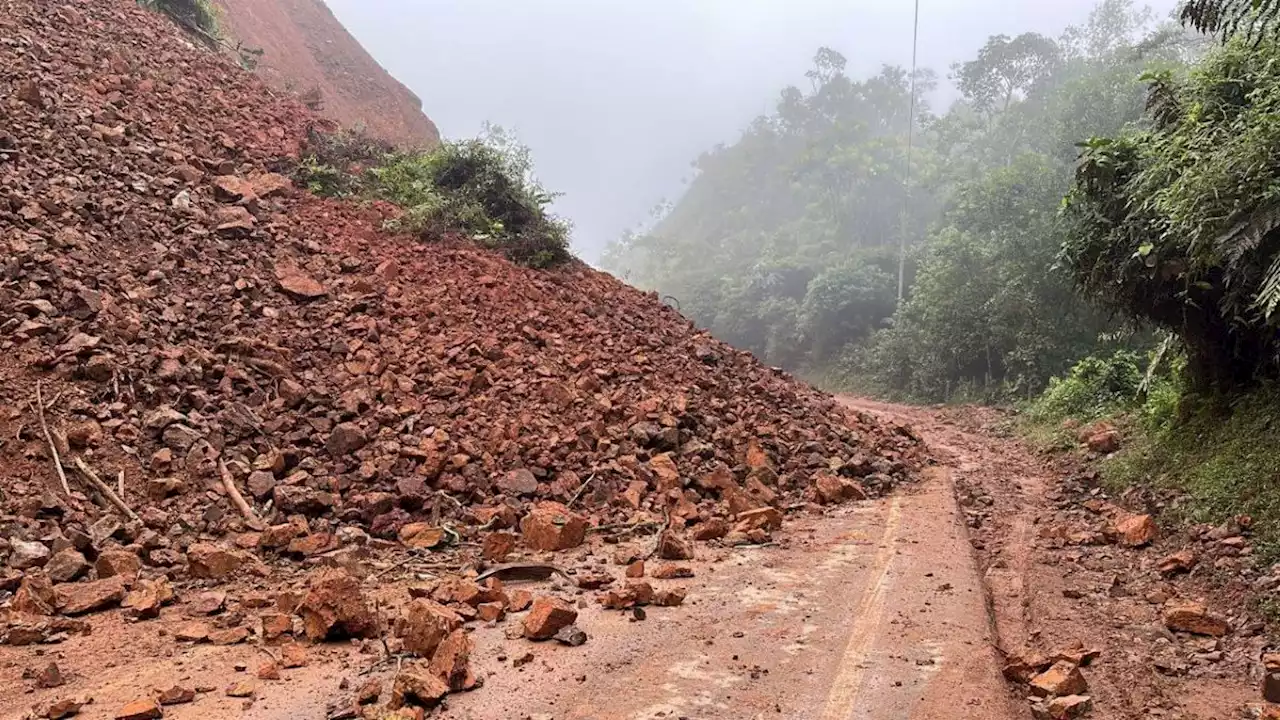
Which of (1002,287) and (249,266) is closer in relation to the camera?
(249,266)

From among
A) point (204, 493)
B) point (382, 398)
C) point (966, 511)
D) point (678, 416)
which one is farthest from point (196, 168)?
point (966, 511)

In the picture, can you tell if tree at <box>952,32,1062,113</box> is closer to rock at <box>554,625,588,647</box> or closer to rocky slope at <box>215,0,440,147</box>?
rocky slope at <box>215,0,440,147</box>

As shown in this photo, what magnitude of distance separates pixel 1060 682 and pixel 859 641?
0.91 metres

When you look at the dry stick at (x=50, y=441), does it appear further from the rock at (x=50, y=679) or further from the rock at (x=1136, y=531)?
the rock at (x=1136, y=531)

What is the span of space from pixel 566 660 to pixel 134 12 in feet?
44.7

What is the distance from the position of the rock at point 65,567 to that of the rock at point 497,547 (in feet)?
7.25

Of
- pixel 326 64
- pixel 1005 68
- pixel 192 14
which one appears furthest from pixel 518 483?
pixel 1005 68

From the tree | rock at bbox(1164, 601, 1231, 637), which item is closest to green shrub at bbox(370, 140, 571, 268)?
rock at bbox(1164, 601, 1231, 637)

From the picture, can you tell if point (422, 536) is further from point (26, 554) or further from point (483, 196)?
point (483, 196)

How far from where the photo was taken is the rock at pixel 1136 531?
5594 mm

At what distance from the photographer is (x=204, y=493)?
5.03 meters

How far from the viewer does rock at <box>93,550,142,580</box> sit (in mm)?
3994

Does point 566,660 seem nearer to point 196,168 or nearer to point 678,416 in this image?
point 678,416

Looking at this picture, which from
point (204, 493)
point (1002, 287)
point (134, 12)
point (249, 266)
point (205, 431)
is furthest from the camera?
point (1002, 287)
